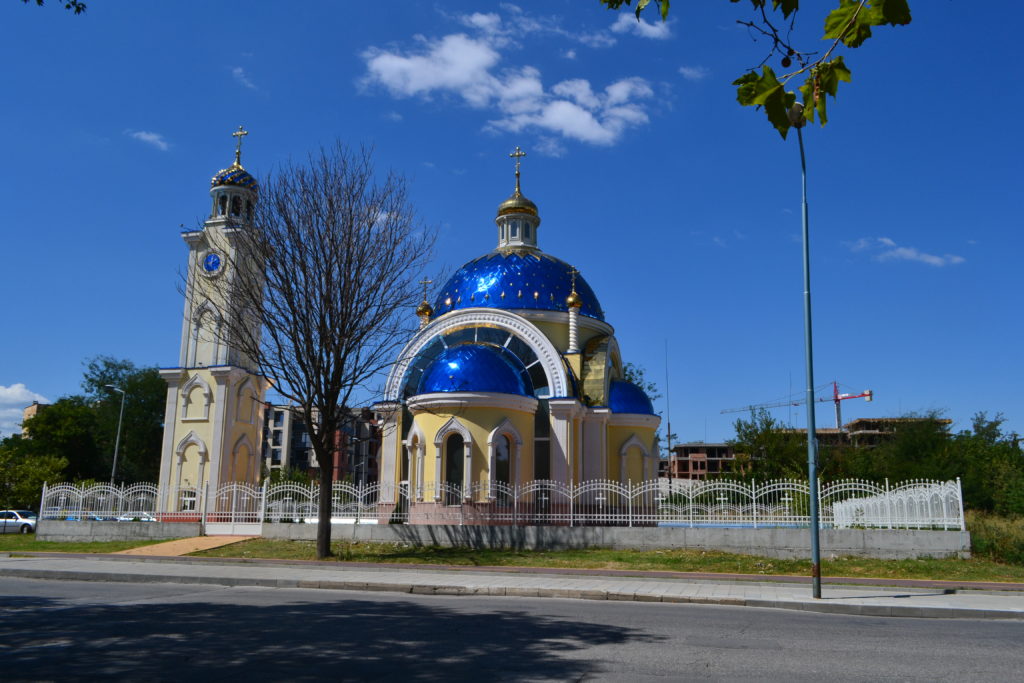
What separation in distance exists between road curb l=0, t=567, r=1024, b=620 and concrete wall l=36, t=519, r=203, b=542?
630 cm

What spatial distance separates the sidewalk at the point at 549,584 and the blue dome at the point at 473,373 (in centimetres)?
794

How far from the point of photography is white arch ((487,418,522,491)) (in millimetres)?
23641

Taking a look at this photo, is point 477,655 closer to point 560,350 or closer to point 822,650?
point 822,650

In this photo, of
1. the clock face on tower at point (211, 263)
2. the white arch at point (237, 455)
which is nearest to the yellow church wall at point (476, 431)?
the white arch at point (237, 455)

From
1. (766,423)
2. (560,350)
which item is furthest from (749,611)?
(766,423)

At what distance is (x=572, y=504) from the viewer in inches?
771

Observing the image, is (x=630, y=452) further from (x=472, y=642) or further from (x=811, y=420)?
(x=472, y=642)

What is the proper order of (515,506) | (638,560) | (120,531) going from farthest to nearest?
(120,531)
(515,506)
(638,560)

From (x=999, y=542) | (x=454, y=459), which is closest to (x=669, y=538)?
(x=999, y=542)

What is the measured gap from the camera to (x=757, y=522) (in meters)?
18.2

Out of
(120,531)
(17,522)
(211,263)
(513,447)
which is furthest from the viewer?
(17,522)

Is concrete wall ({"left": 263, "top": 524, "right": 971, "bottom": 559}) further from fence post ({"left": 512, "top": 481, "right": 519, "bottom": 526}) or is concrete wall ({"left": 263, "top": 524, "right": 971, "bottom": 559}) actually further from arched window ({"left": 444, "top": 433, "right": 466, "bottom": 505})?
arched window ({"left": 444, "top": 433, "right": 466, "bottom": 505})

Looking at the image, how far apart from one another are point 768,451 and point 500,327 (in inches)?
853

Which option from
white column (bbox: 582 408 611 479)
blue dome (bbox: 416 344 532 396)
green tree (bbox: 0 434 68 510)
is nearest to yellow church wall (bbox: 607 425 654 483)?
white column (bbox: 582 408 611 479)
